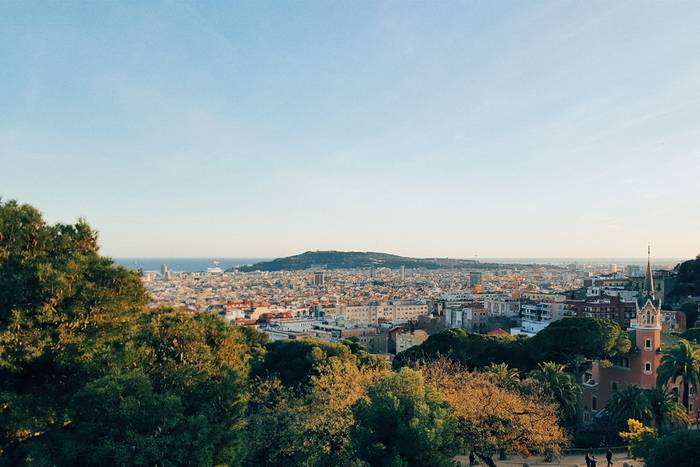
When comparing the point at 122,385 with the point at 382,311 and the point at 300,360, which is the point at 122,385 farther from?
the point at 382,311

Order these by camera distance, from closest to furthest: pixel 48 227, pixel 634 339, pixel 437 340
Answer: pixel 48 227 < pixel 634 339 < pixel 437 340

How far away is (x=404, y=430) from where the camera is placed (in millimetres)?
13266

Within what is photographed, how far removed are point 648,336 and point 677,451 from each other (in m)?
17.3

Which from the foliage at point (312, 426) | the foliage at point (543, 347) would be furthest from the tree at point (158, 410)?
the foliage at point (543, 347)

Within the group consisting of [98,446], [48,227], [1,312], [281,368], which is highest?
[48,227]

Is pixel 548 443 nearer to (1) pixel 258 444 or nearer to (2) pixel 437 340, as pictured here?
(1) pixel 258 444

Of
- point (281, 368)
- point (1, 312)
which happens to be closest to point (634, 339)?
point (281, 368)

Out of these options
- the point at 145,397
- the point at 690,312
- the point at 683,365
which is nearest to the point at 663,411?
the point at 683,365

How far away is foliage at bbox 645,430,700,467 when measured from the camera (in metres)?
14.2

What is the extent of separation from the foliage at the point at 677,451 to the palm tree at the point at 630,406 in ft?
26.0

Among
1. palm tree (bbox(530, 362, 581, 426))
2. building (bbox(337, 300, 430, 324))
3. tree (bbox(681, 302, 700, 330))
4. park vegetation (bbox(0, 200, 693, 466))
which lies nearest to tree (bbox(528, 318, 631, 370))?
palm tree (bbox(530, 362, 581, 426))

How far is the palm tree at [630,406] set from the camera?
73.5ft

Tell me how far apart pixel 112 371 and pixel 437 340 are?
30.3m

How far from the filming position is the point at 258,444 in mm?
17734
